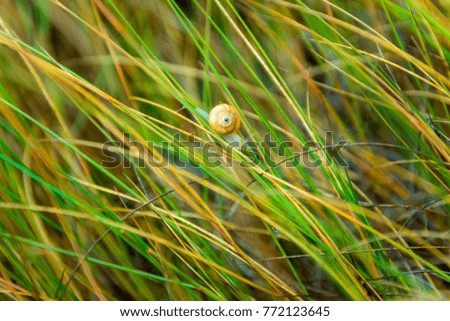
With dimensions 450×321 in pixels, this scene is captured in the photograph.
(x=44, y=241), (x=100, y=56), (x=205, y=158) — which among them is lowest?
(x=44, y=241)

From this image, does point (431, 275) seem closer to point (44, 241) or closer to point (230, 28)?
point (230, 28)

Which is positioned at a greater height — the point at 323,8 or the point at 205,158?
the point at 323,8

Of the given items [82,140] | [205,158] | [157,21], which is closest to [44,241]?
[82,140]
